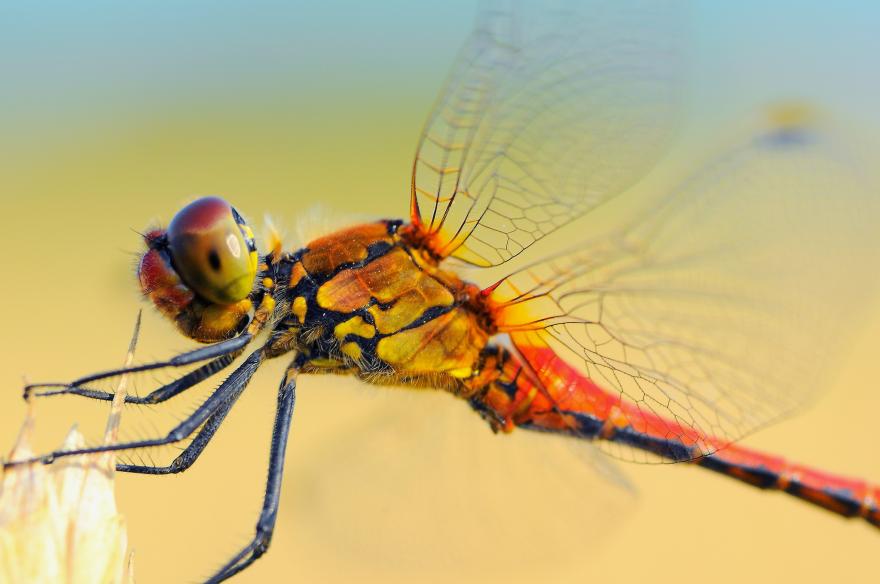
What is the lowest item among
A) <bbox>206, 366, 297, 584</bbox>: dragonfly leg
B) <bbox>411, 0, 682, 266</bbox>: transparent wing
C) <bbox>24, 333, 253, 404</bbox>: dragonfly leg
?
<bbox>206, 366, 297, 584</bbox>: dragonfly leg

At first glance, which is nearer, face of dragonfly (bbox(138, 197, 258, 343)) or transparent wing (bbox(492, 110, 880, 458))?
face of dragonfly (bbox(138, 197, 258, 343))

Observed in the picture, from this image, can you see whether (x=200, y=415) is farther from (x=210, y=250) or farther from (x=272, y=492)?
(x=210, y=250)

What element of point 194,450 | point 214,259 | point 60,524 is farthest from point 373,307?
point 60,524

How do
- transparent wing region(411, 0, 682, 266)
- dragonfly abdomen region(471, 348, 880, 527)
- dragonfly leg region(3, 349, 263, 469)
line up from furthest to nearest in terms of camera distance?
1. dragonfly abdomen region(471, 348, 880, 527)
2. transparent wing region(411, 0, 682, 266)
3. dragonfly leg region(3, 349, 263, 469)

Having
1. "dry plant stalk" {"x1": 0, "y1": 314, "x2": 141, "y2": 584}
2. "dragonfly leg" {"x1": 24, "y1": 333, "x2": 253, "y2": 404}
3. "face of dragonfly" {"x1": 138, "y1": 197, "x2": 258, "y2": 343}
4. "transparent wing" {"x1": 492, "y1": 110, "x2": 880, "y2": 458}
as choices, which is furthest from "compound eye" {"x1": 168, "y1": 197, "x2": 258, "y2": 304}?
"transparent wing" {"x1": 492, "y1": 110, "x2": 880, "y2": 458}

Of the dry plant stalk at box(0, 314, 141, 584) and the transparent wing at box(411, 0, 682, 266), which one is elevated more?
the transparent wing at box(411, 0, 682, 266)

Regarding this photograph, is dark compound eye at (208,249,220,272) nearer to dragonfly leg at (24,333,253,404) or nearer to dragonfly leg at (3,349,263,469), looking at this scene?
dragonfly leg at (24,333,253,404)

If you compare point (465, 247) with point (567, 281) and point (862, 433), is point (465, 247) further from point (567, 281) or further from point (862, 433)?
point (862, 433)

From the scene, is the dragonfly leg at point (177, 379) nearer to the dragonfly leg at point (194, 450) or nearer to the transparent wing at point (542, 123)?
the dragonfly leg at point (194, 450)
